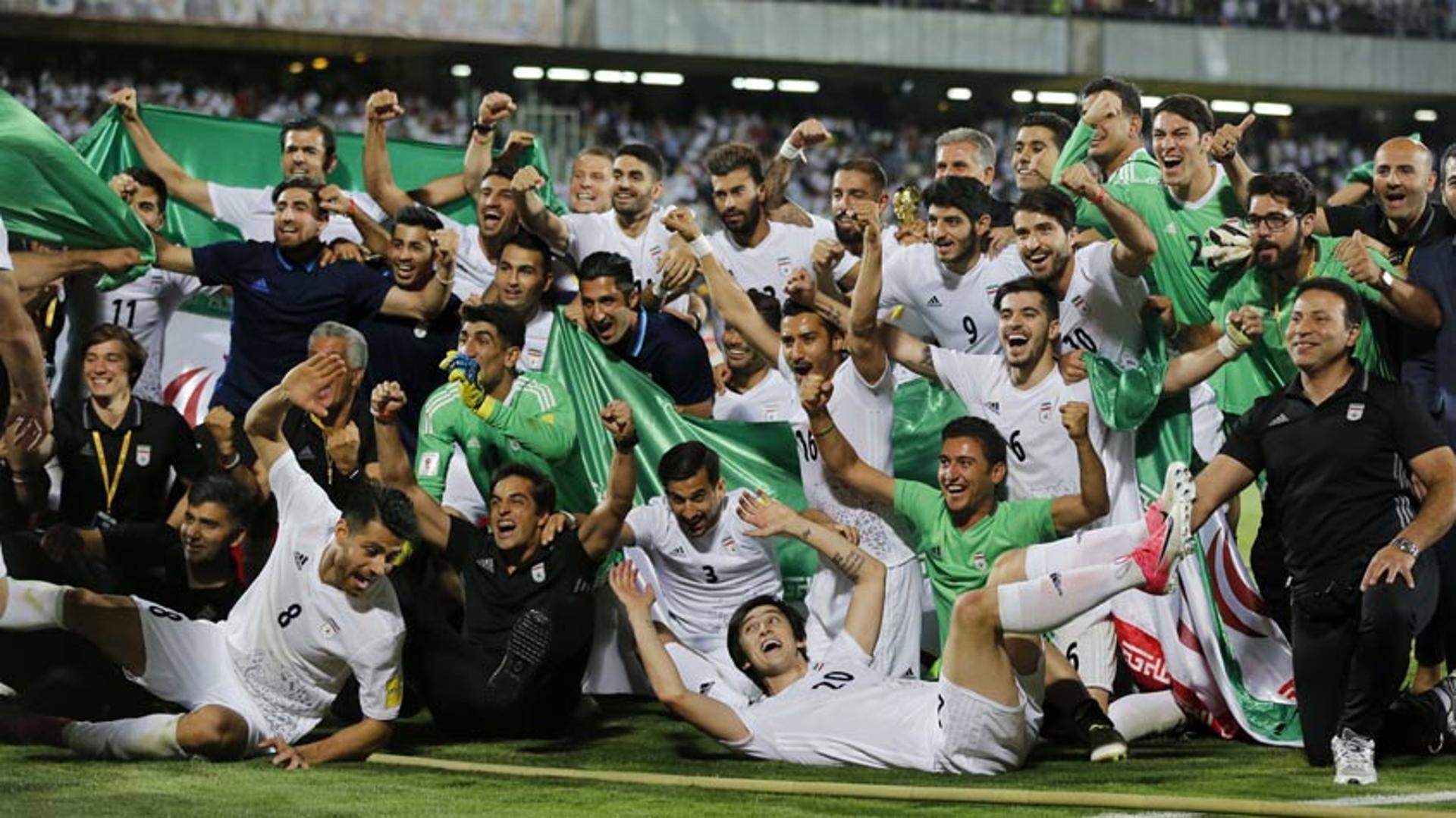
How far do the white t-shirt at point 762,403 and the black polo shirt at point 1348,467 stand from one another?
8.24ft

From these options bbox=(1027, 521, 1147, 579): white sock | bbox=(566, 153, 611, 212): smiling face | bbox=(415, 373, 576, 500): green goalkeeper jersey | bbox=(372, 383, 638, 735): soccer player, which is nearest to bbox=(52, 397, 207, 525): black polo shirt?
bbox=(415, 373, 576, 500): green goalkeeper jersey

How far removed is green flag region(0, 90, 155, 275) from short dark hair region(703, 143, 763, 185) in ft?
7.87

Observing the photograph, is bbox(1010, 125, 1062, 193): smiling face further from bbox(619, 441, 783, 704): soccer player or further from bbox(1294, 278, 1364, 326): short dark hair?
bbox(1294, 278, 1364, 326): short dark hair

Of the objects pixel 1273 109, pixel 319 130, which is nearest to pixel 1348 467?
pixel 319 130

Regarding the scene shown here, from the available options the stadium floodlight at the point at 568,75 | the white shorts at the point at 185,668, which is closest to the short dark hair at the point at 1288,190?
the white shorts at the point at 185,668

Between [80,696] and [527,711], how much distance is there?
4.86ft

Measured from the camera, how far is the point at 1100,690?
789 cm

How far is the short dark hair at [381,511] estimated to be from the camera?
282 inches

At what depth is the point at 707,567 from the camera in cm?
862

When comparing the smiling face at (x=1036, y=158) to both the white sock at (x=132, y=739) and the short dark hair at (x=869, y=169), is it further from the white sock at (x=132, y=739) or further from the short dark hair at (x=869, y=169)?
the white sock at (x=132, y=739)

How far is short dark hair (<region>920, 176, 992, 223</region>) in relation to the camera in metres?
8.76

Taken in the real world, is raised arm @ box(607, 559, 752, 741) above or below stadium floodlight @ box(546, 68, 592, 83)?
below

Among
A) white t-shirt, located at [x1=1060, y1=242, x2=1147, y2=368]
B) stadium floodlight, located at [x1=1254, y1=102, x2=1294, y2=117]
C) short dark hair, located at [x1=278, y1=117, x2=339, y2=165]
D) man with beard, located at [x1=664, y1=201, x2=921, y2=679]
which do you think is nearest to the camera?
man with beard, located at [x1=664, y1=201, x2=921, y2=679]

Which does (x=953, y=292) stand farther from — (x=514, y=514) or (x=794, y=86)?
(x=794, y=86)
